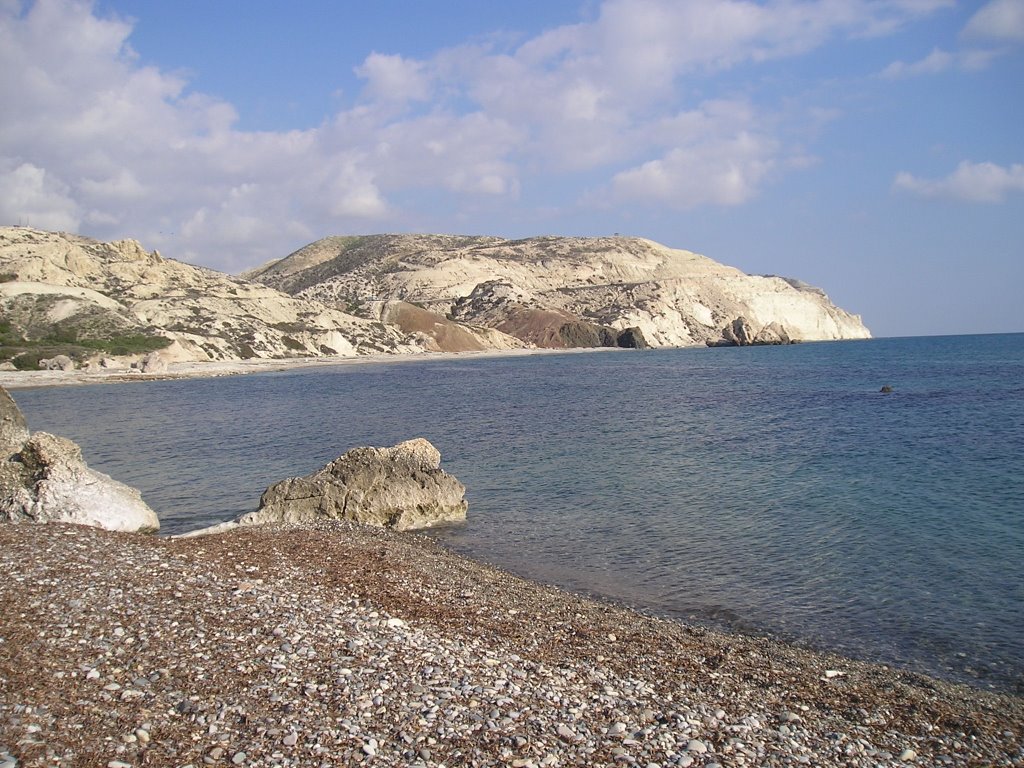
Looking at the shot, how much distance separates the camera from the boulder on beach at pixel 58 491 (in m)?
15.4

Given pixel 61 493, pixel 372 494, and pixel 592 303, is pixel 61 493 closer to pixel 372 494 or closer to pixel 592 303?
pixel 372 494

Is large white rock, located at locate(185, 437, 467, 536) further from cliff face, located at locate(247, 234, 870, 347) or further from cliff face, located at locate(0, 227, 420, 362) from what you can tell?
A: cliff face, located at locate(247, 234, 870, 347)

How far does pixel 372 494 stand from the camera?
63.5 feet

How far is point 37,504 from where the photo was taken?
1541 centimetres

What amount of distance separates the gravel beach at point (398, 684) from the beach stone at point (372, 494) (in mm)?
5994

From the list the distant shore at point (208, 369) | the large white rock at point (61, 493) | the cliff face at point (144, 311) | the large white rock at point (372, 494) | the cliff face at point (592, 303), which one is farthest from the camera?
the cliff face at point (592, 303)

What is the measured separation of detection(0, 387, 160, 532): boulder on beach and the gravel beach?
2914 mm

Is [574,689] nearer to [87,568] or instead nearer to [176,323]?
[87,568]

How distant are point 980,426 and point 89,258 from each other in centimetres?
12076

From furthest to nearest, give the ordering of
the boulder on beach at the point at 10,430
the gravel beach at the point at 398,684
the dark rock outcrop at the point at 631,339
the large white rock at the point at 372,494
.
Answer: the dark rock outcrop at the point at 631,339 < the large white rock at the point at 372,494 < the boulder on beach at the point at 10,430 < the gravel beach at the point at 398,684

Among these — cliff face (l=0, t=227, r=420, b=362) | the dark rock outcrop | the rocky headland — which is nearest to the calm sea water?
cliff face (l=0, t=227, r=420, b=362)

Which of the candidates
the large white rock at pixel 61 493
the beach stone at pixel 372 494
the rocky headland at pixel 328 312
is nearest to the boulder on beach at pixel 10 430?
the large white rock at pixel 61 493

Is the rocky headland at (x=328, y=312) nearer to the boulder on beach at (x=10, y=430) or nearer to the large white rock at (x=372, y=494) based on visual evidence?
the boulder on beach at (x=10, y=430)

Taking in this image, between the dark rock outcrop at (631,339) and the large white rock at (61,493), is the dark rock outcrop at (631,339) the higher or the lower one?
the higher one
